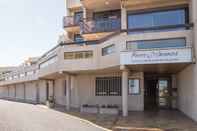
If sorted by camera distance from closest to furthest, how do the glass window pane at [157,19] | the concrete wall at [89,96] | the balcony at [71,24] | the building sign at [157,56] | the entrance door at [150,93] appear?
1. the building sign at [157,56]
2. the glass window pane at [157,19]
3. the concrete wall at [89,96]
4. the entrance door at [150,93]
5. the balcony at [71,24]

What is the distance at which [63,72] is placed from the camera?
24.8 meters

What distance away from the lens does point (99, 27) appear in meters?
25.4

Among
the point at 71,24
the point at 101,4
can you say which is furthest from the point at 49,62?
the point at 101,4

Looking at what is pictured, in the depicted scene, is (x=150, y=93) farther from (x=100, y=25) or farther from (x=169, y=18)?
(x=169, y=18)

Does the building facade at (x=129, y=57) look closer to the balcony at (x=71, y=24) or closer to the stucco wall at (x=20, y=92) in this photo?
the balcony at (x=71, y=24)

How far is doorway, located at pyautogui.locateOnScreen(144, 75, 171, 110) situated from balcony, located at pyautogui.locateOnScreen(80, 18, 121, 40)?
15.8ft

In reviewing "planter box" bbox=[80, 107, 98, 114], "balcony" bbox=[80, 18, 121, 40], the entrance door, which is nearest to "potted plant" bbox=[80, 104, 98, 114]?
"planter box" bbox=[80, 107, 98, 114]

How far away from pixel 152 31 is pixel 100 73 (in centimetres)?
776

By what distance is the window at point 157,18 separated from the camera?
68.3 feet

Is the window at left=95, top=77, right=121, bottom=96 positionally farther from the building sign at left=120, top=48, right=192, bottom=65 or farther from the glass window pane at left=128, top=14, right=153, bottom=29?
the building sign at left=120, top=48, right=192, bottom=65

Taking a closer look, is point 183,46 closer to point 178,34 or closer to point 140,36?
point 178,34

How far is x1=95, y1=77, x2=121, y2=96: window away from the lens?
2561 centimetres

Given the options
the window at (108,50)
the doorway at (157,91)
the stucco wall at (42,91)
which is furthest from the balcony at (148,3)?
the stucco wall at (42,91)

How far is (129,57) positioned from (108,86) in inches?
283
